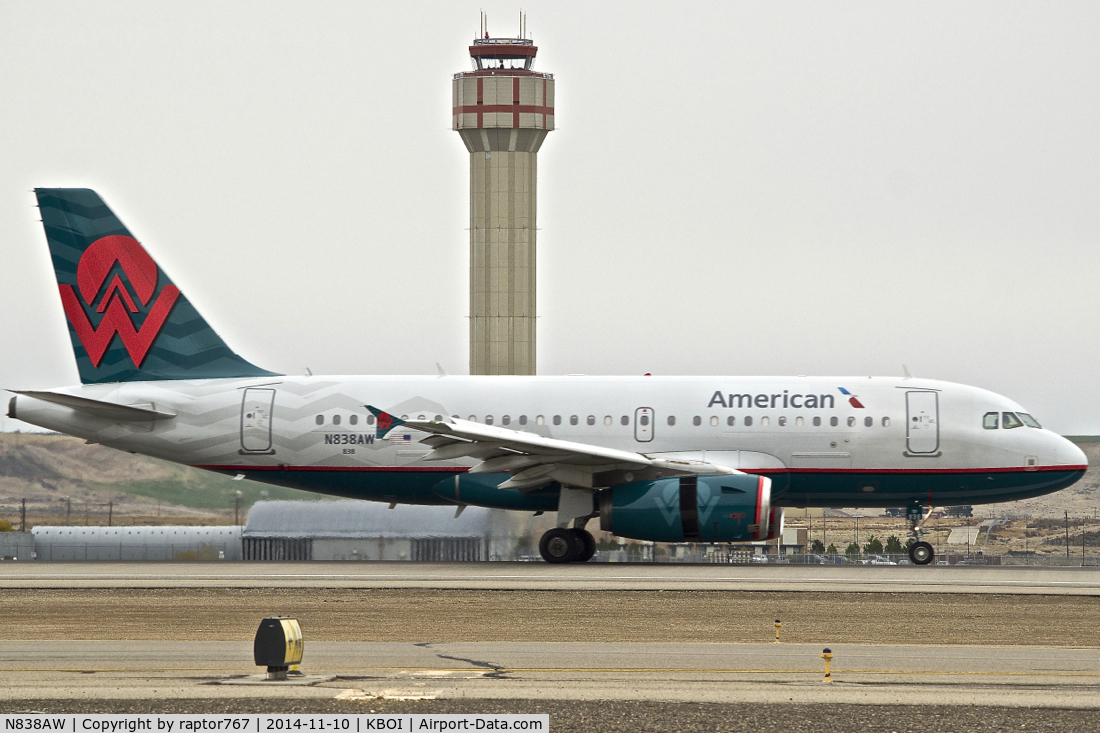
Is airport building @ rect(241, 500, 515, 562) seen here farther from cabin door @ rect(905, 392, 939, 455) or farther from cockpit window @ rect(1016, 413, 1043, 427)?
cockpit window @ rect(1016, 413, 1043, 427)

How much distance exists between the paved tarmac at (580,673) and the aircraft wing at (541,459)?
11277mm

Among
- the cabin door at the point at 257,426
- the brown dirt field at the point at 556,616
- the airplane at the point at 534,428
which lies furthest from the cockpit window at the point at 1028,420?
the cabin door at the point at 257,426

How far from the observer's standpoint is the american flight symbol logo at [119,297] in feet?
117

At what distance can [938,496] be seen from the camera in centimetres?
3375

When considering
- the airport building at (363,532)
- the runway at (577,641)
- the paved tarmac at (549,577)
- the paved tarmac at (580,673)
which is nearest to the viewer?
the runway at (577,641)

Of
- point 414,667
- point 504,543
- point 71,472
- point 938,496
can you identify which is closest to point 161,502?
point 71,472

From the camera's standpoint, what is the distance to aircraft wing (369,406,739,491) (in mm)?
31203

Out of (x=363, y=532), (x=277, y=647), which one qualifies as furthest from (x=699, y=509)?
(x=277, y=647)

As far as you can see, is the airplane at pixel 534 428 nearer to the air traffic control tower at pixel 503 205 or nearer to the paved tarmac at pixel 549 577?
the paved tarmac at pixel 549 577

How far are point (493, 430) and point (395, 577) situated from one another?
155 inches

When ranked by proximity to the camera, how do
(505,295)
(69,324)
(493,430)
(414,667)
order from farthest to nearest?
(505,295), (69,324), (493,430), (414,667)

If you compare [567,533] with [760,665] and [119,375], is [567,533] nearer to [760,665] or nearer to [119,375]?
[119,375]

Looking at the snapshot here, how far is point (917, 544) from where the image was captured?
1350 inches

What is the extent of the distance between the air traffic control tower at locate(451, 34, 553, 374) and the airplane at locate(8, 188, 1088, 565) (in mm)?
43566
